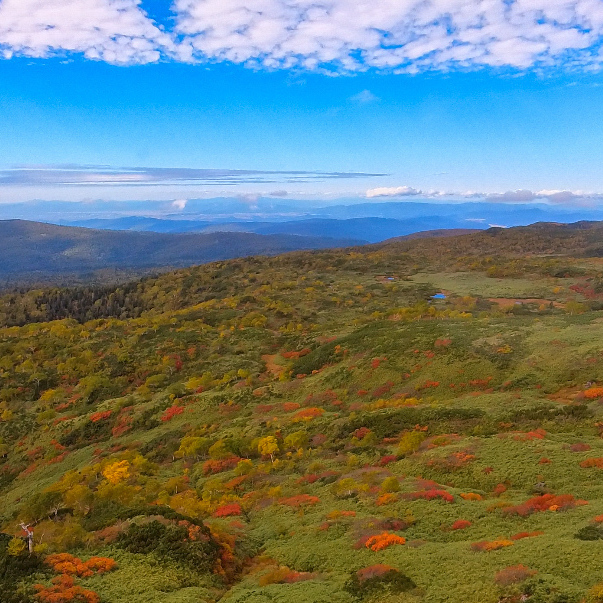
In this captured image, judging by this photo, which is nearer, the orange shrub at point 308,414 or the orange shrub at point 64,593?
the orange shrub at point 64,593

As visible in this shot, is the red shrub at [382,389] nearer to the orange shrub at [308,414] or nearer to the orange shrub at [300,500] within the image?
the orange shrub at [308,414]

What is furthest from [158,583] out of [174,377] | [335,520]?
[174,377]

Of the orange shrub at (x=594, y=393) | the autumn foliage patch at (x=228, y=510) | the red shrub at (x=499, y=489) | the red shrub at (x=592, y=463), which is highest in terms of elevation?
the orange shrub at (x=594, y=393)

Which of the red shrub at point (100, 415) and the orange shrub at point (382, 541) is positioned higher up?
the orange shrub at point (382, 541)

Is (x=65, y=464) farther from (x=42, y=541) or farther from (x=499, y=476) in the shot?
(x=499, y=476)

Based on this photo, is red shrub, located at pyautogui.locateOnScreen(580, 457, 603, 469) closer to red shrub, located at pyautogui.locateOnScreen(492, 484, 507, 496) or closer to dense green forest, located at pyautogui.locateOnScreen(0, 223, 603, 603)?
dense green forest, located at pyautogui.locateOnScreen(0, 223, 603, 603)

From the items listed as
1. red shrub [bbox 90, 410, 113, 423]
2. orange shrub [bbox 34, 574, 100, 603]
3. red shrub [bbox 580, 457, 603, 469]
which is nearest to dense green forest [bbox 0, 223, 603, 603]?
orange shrub [bbox 34, 574, 100, 603]

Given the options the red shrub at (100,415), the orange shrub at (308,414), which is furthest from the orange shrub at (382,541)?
the red shrub at (100,415)
